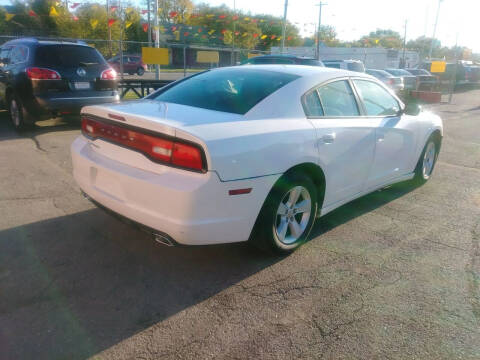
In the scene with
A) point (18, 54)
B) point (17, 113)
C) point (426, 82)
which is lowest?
point (17, 113)

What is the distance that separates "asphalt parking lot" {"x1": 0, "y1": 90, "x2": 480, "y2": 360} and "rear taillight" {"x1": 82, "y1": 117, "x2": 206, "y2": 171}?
2.96 ft

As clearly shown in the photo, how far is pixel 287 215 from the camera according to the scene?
3.33m

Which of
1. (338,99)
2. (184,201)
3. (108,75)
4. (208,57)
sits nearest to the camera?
(184,201)

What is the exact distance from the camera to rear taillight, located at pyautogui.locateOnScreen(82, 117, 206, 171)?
2623 millimetres

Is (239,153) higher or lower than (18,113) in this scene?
higher

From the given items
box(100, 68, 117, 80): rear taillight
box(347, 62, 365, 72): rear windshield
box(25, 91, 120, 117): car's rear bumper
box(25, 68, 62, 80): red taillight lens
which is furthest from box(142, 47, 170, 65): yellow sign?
box(347, 62, 365, 72): rear windshield

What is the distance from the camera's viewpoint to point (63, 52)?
7453 millimetres

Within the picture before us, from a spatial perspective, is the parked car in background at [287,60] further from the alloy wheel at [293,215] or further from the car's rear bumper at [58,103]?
the alloy wheel at [293,215]

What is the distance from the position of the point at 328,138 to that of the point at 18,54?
6621mm

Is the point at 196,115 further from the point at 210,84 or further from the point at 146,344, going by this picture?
the point at 146,344

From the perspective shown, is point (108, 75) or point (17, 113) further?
point (108, 75)

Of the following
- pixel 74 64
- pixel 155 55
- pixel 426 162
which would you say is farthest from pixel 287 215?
pixel 155 55

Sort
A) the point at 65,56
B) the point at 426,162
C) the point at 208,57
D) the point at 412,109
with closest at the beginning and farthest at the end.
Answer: the point at 412,109 < the point at 426,162 < the point at 65,56 < the point at 208,57

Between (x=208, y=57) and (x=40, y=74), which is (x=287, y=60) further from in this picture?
(x=40, y=74)
